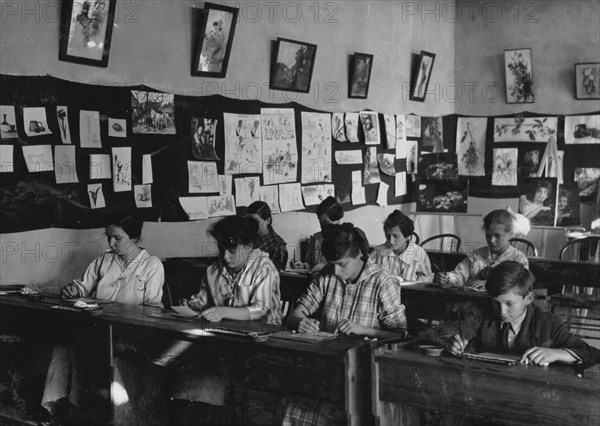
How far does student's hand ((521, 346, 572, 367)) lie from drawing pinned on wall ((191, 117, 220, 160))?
452cm

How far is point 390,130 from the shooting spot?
10008 mm

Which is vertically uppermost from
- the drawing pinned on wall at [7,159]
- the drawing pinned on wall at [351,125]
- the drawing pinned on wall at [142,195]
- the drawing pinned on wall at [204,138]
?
the drawing pinned on wall at [351,125]

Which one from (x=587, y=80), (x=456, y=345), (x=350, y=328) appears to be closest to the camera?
(x=456, y=345)

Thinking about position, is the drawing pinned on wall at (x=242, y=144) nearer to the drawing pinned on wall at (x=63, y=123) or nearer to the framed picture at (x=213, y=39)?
the framed picture at (x=213, y=39)

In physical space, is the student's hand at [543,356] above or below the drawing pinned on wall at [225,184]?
below

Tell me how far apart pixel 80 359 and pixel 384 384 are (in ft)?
7.34

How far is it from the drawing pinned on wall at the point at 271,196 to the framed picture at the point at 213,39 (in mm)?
1198

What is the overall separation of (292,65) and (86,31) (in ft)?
8.52

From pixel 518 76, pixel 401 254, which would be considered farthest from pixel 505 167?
pixel 401 254

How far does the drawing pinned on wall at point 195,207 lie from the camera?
7219 mm

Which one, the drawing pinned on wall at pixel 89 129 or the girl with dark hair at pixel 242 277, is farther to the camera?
the drawing pinned on wall at pixel 89 129

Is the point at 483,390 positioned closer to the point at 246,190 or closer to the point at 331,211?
the point at 331,211

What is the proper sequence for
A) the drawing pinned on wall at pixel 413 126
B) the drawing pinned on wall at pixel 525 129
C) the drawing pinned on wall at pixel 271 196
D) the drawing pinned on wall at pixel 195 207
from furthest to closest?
1. the drawing pinned on wall at pixel 525 129
2. the drawing pinned on wall at pixel 413 126
3. the drawing pinned on wall at pixel 271 196
4. the drawing pinned on wall at pixel 195 207

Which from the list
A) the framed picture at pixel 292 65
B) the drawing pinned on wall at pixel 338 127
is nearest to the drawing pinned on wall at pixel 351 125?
the drawing pinned on wall at pixel 338 127
